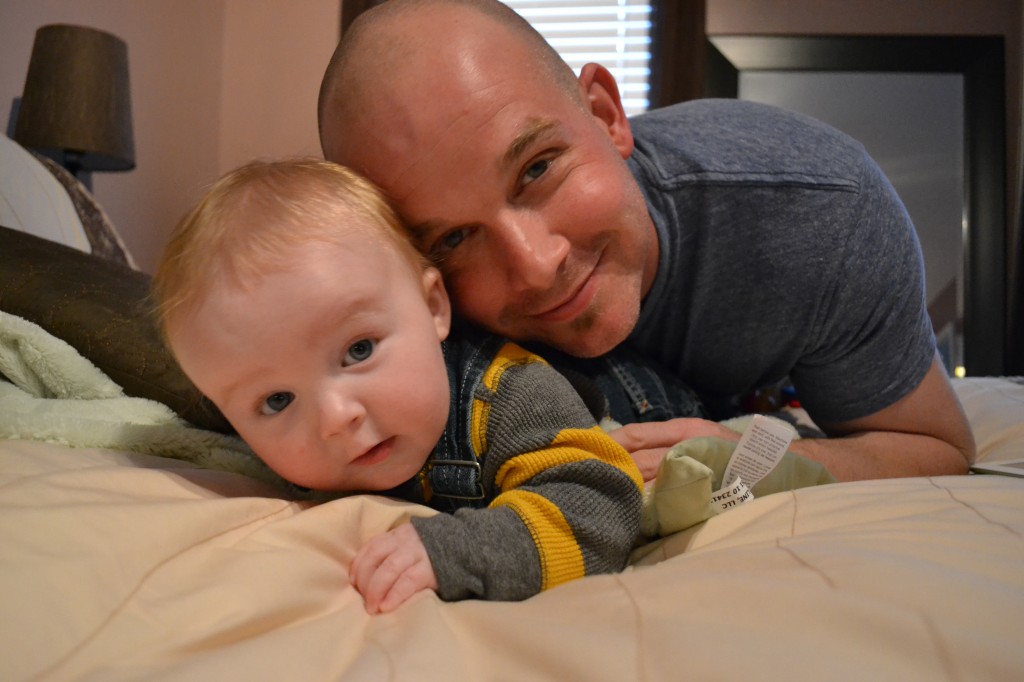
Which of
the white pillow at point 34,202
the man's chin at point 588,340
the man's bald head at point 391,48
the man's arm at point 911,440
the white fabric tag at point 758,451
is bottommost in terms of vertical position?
the man's arm at point 911,440

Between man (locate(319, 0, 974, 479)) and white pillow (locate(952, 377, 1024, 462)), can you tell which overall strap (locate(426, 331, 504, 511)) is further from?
white pillow (locate(952, 377, 1024, 462))

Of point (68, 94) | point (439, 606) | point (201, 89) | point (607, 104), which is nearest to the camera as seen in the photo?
point (439, 606)

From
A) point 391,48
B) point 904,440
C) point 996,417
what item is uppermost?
point 391,48

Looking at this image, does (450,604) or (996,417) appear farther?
(996,417)

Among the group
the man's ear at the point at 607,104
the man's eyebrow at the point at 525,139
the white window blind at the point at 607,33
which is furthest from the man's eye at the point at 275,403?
the white window blind at the point at 607,33

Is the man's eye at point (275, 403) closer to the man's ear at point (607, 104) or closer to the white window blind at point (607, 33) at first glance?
the man's ear at point (607, 104)

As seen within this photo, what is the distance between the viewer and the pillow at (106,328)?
1009mm

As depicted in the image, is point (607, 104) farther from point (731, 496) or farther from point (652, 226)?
point (731, 496)

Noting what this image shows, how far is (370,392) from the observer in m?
0.78

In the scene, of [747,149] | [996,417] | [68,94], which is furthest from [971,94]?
[68,94]

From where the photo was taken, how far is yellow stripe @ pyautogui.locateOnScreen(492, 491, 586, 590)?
2.35 feet

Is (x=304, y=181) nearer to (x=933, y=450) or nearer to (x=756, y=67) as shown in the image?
(x=933, y=450)

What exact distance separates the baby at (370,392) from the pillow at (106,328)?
0.55 feet

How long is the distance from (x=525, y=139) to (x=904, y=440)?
0.74 meters
